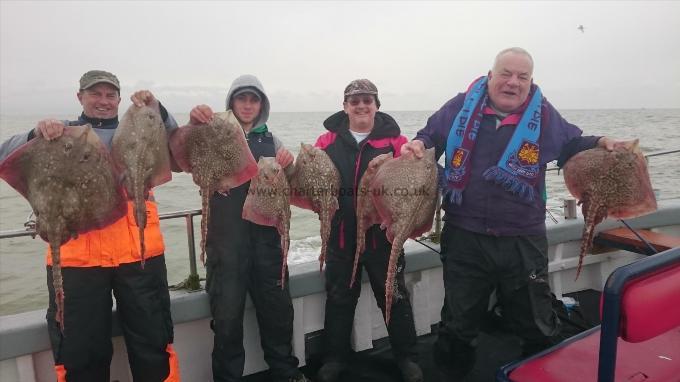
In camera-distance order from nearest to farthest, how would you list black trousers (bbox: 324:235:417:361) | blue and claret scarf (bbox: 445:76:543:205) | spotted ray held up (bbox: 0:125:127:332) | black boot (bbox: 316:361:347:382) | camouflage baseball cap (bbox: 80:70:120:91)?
spotted ray held up (bbox: 0:125:127:332), camouflage baseball cap (bbox: 80:70:120:91), blue and claret scarf (bbox: 445:76:543:205), black trousers (bbox: 324:235:417:361), black boot (bbox: 316:361:347:382)

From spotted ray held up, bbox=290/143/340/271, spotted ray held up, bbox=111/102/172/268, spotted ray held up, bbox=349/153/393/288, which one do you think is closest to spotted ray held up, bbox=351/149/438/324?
spotted ray held up, bbox=349/153/393/288

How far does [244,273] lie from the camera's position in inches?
132

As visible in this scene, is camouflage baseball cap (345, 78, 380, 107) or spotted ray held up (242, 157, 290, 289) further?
camouflage baseball cap (345, 78, 380, 107)

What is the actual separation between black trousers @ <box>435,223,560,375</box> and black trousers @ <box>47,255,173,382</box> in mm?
2166

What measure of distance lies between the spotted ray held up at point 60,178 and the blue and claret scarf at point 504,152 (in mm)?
2371

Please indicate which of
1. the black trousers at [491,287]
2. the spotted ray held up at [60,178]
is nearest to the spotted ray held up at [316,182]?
the black trousers at [491,287]

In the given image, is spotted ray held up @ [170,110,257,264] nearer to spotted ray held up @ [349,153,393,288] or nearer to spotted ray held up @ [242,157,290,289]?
spotted ray held up @ [242,157,290,289]

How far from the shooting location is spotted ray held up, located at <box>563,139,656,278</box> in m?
2.96

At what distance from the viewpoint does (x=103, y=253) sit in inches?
110

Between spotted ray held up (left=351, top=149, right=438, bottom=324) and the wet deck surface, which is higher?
spotted ray held up (left=351, top=149, right=438, bottom=324)

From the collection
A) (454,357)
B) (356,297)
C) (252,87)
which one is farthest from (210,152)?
(454,357)

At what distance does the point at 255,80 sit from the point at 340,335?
2280 millimetres

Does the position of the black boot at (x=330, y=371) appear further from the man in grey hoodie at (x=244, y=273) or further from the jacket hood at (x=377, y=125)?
the jacket hood at (x=377, y=125)

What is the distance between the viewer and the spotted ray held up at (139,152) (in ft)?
8.04
